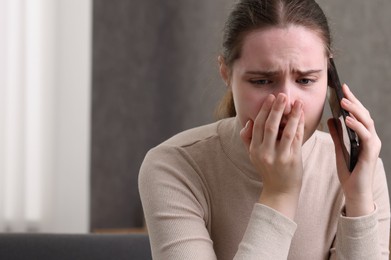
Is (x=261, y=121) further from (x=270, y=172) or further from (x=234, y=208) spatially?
(x=234, y=208)

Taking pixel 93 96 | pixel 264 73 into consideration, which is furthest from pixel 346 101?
pixel 93 96

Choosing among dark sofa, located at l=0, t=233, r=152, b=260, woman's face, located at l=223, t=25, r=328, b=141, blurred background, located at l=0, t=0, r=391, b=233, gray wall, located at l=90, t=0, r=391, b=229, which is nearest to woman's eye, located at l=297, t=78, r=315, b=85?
woman's face, located at l=223, t=25, r=328, b=141

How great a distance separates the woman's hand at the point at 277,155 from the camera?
4.11ft

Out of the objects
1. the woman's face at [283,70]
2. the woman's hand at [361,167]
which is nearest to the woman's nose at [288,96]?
the woman's face at [283,70]

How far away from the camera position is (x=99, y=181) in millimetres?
2754

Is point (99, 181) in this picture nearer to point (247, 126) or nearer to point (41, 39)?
point (41, 39)

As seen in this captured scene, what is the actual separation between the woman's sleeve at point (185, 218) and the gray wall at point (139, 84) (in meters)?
1.29

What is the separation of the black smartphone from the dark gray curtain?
1.34m

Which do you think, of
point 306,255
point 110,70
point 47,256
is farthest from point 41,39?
point 306,255

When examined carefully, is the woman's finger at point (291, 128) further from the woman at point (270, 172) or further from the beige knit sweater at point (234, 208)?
the beige knit sweater at point (234, 208)

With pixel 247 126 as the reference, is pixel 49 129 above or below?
below

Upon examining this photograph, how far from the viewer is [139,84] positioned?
2.81 metres

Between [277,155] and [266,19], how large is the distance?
0.77 feet

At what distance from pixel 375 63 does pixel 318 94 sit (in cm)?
107
